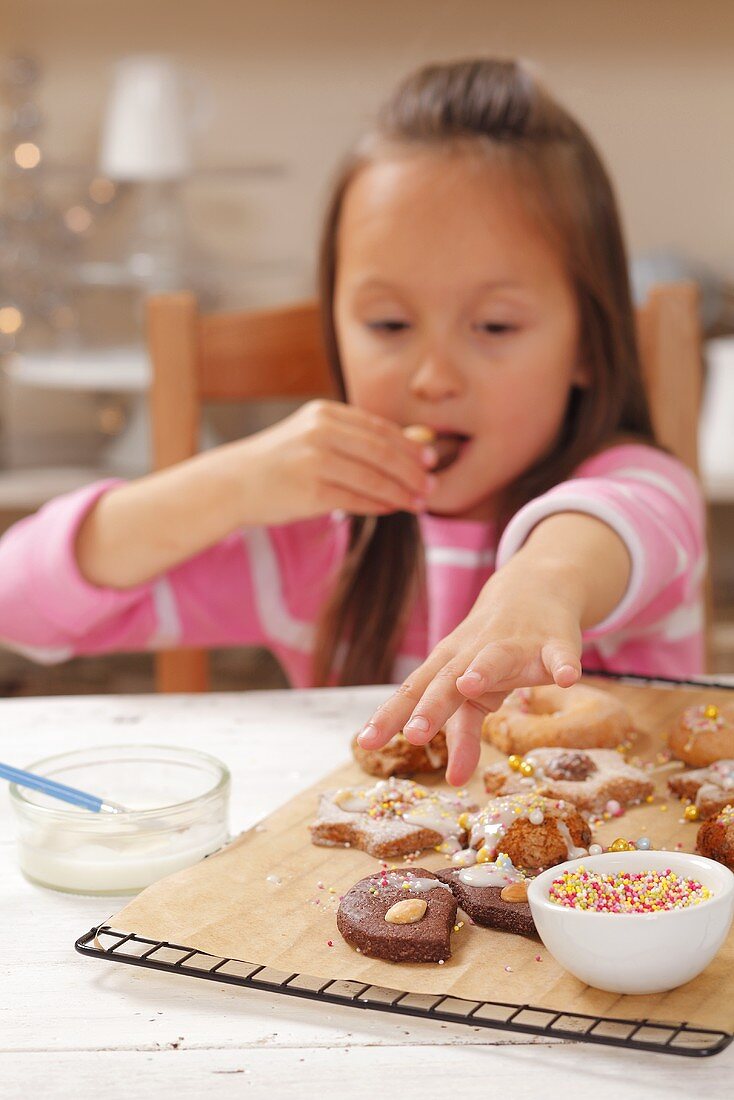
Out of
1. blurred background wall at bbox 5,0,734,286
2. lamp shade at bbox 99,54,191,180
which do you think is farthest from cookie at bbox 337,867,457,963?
blurred background wall at bbox 5,0,734,286

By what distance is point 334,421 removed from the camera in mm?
1113

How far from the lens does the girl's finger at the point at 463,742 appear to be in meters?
0.61

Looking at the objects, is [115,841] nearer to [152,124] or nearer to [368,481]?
[368,481]

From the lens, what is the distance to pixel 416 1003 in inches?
20.4

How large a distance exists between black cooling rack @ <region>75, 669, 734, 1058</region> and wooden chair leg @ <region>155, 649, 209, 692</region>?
2.68 ft

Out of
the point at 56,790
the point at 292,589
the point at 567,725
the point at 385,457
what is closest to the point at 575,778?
the point at 567,725

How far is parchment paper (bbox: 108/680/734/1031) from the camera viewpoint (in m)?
0.52

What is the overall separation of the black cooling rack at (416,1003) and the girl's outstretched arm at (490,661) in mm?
113

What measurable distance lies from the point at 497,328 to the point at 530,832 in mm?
648

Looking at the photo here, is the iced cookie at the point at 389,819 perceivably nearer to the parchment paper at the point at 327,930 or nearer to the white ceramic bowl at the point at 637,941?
the parchment paper at the point at 327,930

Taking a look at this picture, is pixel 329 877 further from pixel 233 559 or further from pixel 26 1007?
pixel 233 559

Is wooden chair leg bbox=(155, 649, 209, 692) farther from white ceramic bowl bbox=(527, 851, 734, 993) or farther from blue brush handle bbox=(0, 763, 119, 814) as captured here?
white ceramic bowl bbox=(527, 851, 734, 993)

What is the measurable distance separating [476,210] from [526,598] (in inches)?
22.3

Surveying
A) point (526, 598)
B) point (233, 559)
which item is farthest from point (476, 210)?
point (526, 598)
